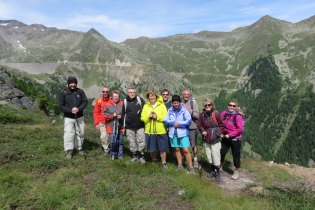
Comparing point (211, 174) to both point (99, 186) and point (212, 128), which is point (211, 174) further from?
point (99, 186)

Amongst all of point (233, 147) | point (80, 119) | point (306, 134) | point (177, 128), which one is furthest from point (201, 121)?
point (306, 134)

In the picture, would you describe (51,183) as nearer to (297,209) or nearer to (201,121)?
(201,121)

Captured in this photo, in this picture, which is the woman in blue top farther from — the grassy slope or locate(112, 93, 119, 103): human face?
locate(112, 93, 119, 103): human face

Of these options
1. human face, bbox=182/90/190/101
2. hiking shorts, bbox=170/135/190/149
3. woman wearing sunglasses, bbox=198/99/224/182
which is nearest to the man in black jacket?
hiking shorts, bbox=170/135/190/149

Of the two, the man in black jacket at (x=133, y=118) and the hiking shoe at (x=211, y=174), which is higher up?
the man in black jacket at (x=133, y=118)

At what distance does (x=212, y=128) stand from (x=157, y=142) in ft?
9.05

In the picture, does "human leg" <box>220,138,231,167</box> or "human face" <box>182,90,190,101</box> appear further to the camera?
"human face" <box>182,90,190,101</box>

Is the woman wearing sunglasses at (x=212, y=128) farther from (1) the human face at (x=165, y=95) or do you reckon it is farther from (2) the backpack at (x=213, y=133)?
(1) the human face at (x=165, y=95)

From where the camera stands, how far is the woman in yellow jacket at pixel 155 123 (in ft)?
37.0

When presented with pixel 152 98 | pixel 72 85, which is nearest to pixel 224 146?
pixel 152 98

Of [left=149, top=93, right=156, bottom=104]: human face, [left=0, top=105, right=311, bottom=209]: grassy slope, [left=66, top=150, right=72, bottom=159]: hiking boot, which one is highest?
[left=149, top=93, right=156, bottom=104]: human face

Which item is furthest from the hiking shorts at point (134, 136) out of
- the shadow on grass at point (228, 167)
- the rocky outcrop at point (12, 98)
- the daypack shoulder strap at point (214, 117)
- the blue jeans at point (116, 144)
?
the rocky outcrop at point (12, 98)

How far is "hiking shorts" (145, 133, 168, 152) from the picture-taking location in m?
11.5

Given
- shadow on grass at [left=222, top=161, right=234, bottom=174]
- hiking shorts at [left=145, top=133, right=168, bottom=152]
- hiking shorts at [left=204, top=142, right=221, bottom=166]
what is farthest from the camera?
shadow on grass at [left=222, top=161, right=234, bottom=174]
